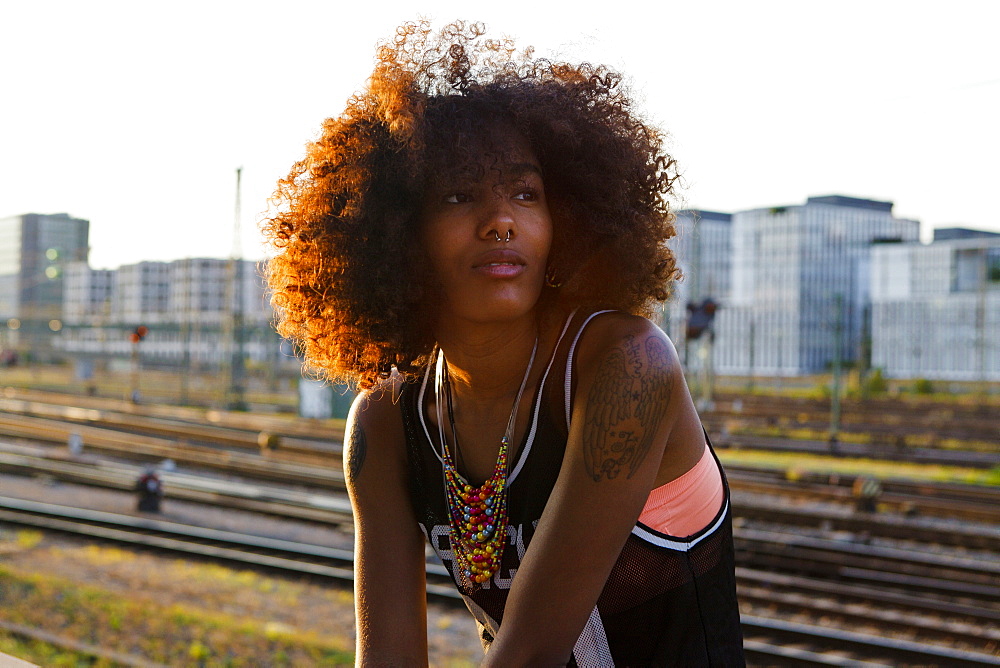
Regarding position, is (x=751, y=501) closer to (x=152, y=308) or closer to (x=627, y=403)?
(x=627, y=403)

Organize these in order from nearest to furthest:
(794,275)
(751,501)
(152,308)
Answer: (751,501)
(794,275)
(152,308)

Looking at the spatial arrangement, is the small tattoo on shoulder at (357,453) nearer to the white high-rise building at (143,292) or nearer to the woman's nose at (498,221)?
the woman's nose at (498,221)

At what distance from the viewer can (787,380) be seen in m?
49.8

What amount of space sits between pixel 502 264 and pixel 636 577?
0.58 meters

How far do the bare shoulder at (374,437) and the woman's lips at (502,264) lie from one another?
41 centimetres

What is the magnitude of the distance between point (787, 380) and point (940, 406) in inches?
841

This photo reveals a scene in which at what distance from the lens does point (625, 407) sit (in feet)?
5.31

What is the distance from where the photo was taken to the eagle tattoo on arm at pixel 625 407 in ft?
5.26

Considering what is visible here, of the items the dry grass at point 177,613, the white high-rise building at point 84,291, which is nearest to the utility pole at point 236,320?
the dry grass at point 177,613

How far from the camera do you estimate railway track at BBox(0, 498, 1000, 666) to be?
612 cm

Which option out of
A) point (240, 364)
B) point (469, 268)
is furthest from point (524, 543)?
point (240, 364)

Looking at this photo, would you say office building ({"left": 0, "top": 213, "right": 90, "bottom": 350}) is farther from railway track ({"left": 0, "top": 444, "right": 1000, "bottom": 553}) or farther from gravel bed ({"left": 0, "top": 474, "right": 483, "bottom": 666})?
gravel bed ({"left": 0, "top": 474, "right": 483, "bottom": 666})

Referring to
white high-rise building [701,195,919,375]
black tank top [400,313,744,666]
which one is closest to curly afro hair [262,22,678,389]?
black tank top [400,313,744,666]

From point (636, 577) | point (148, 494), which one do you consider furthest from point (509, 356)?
point (148, 494)
